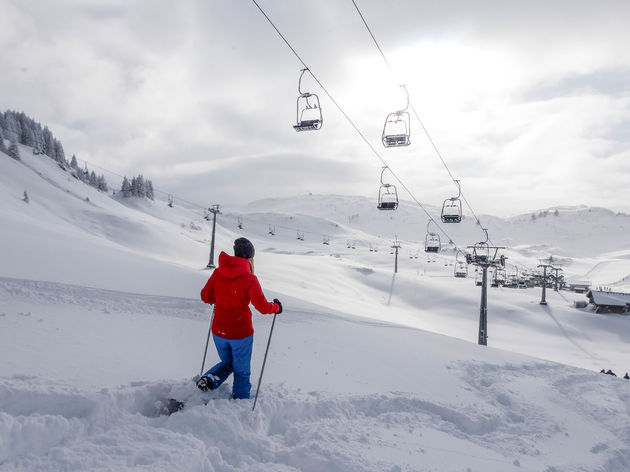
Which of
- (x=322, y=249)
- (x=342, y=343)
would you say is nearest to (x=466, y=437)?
(x=342, y=343)

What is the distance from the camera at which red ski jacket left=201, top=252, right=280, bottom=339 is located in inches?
185

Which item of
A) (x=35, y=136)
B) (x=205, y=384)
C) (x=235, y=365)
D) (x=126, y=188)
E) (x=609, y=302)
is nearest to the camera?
(x=205, y=384)

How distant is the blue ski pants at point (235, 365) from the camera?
462 cm

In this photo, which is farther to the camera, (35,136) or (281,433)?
(35,136)

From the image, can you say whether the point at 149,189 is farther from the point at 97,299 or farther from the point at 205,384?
the point at 205,384

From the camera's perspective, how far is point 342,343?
30.2 feet

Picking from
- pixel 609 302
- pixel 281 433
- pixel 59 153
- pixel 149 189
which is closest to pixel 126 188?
pixel 149 189

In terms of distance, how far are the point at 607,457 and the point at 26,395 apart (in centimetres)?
703

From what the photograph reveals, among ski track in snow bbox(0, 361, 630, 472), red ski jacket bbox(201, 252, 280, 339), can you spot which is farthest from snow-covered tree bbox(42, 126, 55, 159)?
ski track in snow bbox(0, 361, 630, 472)

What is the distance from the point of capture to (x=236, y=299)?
4707 mm

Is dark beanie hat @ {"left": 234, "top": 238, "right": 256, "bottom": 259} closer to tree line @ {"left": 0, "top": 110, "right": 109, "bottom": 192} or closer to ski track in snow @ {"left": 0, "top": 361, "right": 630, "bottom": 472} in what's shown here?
ski track in snow @ {"left": 0, "top": 361, "right": 630, "bottom": 472}

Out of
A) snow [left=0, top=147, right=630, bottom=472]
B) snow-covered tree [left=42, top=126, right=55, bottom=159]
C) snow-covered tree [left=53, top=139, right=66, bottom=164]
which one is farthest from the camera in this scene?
snow-covered tree [left=53, top=139, right=66, bottom=164]

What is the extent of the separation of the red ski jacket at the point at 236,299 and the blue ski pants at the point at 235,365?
0.30ft

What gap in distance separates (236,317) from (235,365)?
595mm
